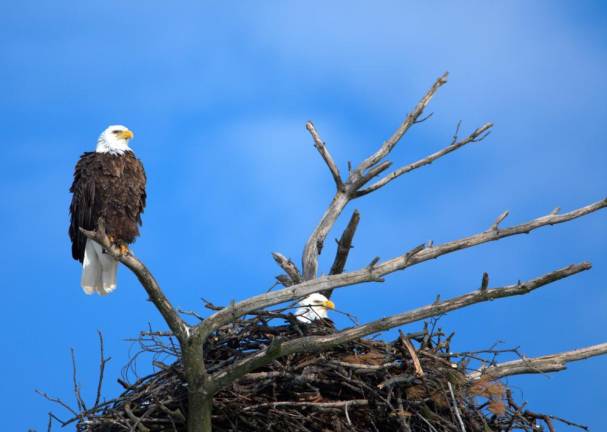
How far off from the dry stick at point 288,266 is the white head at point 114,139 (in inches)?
65.9

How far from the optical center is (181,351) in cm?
532

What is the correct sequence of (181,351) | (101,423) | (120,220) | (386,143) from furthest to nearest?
(386,143) → (120,220) → (101,423) → (181,351)

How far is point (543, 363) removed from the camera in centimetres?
679

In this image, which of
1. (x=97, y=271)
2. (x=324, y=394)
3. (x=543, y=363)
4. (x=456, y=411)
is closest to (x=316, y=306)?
(x=324, y=394)

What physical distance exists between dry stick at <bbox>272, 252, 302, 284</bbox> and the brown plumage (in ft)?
4.44

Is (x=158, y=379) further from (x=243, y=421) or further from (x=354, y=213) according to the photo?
(x=354, y=213)

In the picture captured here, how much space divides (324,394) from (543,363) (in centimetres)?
207

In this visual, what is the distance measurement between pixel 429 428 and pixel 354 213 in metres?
2.46

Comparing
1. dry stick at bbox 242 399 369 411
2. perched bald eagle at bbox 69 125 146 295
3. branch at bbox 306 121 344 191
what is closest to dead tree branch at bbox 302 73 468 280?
branch at bbox 306 121 344 191

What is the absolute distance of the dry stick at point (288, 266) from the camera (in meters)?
7.98

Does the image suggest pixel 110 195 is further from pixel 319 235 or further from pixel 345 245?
pixel 345 245

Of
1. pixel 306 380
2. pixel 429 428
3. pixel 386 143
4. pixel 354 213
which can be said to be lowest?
pixel 429 428

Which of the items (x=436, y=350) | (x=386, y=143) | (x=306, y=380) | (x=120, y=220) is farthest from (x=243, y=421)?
(x=386, y=143)

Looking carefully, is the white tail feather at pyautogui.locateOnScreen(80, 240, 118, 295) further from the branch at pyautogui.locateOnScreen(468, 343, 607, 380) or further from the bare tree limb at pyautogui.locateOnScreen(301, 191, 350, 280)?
the branch at pyautogui.locateOnScreen(468, 343, 607, 380)
